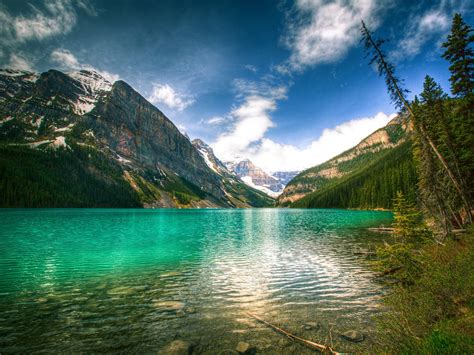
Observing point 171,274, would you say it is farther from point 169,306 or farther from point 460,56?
point 460,56

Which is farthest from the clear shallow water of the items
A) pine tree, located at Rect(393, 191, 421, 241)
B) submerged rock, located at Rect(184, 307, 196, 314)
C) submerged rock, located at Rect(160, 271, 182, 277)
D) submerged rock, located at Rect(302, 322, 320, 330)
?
pine tree, located at Rect(393, 191, 421, 241)

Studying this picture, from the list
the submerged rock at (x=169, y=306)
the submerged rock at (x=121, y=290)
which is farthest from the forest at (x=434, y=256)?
the submerged rock at (x=121, y=290)

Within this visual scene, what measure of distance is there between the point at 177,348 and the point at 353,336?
284 inches

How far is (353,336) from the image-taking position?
10.6 metres

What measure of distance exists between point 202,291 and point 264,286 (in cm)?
440

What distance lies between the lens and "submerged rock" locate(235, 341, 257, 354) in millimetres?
9680

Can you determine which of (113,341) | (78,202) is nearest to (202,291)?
(113,341)

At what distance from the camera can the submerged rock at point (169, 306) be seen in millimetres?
13795

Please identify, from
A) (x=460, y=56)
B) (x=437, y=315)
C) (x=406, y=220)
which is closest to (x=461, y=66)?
(x=460, y=56)

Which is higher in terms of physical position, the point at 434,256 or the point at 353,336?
the point at 434,256

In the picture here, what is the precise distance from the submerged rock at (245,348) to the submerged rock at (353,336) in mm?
3969

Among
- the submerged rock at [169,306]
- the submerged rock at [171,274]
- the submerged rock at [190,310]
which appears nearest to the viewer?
the submerged rock at [190,310]

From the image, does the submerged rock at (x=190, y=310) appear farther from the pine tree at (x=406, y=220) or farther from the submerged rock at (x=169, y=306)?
the pine tree at (x=406, y=220)

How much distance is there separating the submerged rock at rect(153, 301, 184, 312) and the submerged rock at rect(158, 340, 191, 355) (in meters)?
3.75
